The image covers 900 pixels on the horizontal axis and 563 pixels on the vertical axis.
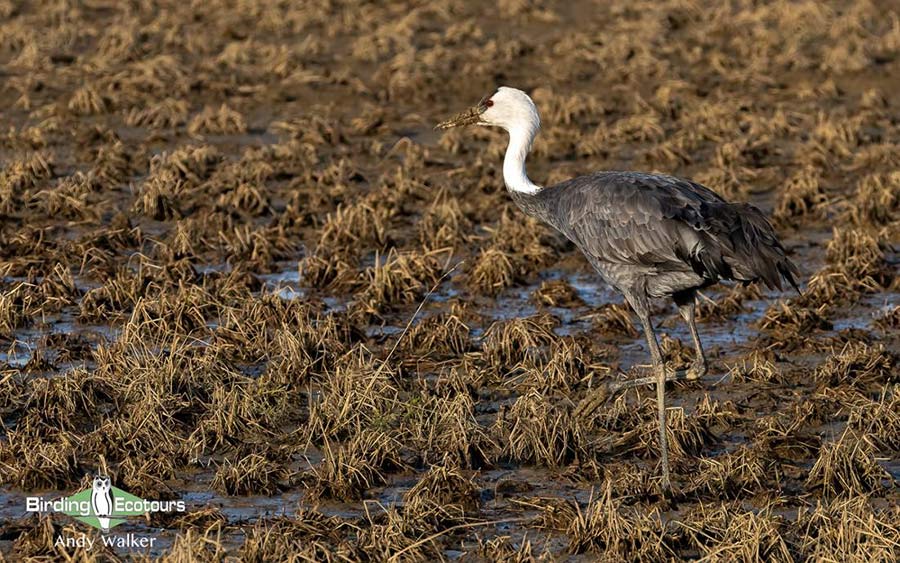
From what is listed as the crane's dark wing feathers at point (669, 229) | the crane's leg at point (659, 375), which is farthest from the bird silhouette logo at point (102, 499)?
the crane's dark wing feathers at point (669, 229)

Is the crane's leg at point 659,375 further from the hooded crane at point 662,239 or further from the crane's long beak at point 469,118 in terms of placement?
the crane's long beak at point 469,118

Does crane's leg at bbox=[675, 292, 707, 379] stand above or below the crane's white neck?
below

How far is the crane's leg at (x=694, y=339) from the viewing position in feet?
27.2

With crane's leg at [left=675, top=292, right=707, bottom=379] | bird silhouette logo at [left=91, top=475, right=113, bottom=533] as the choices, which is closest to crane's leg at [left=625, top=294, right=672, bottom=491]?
crane's leg at [left=675, top=292, right=707, bottom=379]

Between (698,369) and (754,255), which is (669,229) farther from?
(698,369)

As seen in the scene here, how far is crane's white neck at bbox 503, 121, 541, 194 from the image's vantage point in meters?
9.13

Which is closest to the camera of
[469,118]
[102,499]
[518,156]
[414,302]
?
[102,499]

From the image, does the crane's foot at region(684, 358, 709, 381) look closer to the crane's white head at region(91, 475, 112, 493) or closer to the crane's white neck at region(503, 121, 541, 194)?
A: the crane's white neck at region(503, 121, 541, 194)

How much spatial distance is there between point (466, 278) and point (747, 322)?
203 centimetres

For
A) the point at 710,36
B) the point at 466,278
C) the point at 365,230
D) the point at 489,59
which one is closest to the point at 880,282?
the point at 466,278

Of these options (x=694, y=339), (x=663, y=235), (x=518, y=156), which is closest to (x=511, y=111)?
(x=518, y=156)

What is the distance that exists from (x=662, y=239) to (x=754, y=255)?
0.51 metres

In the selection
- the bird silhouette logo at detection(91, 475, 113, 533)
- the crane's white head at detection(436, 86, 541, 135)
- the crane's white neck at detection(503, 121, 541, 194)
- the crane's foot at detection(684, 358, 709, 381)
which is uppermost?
the crane's white head at detection(436, 86, 541, 135)

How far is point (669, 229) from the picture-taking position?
26.4ft
